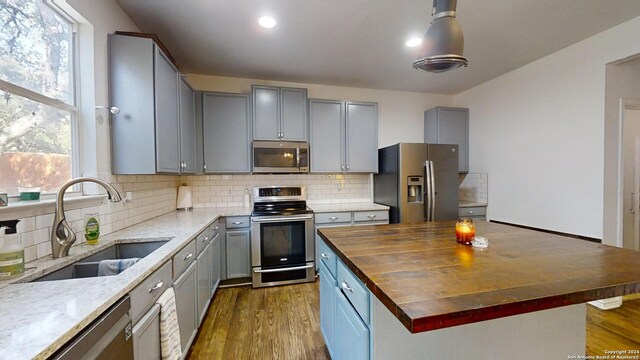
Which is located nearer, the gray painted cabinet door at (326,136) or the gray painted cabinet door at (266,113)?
the gray painted cabinet door at (266,113)

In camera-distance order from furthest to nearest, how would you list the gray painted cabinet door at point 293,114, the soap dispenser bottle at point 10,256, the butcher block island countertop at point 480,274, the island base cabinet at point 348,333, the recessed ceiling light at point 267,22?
the gray painted cabinet door at point 293,114 < the recessed ceiling light at point 267,22 < the island base cabinet at point 348,333 < the soap dispenser bottle at point 10,256 < the butcher block island countertop at point 480,274

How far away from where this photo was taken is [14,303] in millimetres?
846

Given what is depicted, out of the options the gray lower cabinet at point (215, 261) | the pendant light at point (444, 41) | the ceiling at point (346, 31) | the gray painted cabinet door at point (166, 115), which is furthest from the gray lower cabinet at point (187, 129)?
the pendant light at point (444, 41)

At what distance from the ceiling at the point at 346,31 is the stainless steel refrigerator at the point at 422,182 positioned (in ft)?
3.50

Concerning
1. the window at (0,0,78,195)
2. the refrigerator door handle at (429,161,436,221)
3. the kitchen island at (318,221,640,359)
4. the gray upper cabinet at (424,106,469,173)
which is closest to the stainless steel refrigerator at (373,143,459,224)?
the refrigerator door handle at (429,161,436,221)

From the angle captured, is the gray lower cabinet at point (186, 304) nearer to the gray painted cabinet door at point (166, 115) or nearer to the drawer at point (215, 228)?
the drawer at point (215, 228)

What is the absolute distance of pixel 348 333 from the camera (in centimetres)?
131

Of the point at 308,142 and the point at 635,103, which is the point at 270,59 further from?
the point at 635,103

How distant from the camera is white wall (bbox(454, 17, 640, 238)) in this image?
7.78 feet

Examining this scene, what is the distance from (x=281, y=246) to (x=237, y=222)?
0.60m

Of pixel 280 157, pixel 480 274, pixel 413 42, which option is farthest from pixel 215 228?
pixel 413 42

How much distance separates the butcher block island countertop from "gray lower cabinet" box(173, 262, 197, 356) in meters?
1.06

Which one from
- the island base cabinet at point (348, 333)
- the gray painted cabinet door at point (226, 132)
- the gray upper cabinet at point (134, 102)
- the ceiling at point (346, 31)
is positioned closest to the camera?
the island base cabinet at point (348, 333)

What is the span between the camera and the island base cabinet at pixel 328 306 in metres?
1.60
